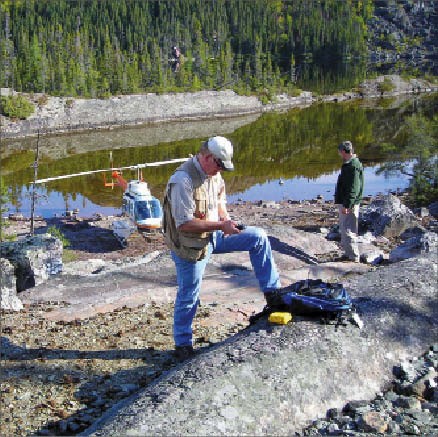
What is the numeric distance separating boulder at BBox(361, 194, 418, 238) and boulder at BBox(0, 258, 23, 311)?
36.4 ft

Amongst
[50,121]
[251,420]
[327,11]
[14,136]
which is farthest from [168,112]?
[327,11]

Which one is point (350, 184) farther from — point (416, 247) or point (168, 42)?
point (168, 42)

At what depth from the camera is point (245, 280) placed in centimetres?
1170

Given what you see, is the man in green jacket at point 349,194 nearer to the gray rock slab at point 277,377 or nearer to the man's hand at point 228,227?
the gray rock slab at point 277,377

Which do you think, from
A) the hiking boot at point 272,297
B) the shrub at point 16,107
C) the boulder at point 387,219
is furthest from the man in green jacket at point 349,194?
the shrub at point 16,107

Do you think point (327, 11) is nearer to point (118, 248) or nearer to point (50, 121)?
point (50, 121)

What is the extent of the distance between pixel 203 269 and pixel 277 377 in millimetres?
1571

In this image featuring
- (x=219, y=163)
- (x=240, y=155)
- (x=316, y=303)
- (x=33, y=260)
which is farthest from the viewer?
(x=240, y=155)

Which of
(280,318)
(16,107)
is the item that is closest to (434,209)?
(280,318)

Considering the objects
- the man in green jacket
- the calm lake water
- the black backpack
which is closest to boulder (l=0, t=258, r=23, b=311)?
the black backpack

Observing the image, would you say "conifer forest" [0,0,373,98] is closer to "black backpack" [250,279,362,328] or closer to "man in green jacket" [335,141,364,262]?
"man in green jacket" [335,141,364,262]

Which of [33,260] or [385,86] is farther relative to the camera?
[385,86]

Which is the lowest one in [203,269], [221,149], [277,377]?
[277,377]

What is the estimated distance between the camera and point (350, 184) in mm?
→ 13242
